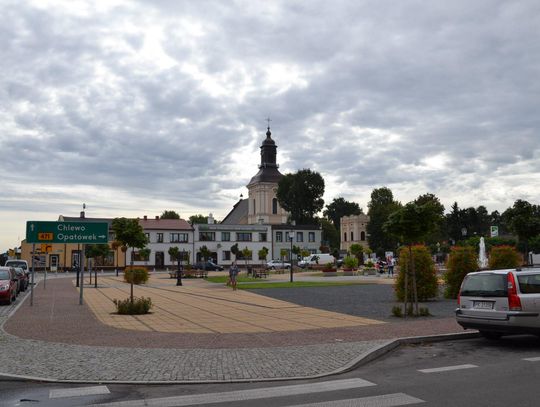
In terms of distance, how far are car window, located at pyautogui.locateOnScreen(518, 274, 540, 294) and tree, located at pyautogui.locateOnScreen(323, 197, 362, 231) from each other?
13254cm

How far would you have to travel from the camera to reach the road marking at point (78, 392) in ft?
22.6

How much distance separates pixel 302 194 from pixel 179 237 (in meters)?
25.9

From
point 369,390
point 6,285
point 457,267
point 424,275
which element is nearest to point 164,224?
point 6,285

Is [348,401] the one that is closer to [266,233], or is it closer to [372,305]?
[372,305]

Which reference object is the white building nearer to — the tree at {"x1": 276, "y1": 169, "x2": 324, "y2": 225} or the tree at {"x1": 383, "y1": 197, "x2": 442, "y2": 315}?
the tree at {"x1": 276, "y1": 169, "x2": 324, "y2": 225}

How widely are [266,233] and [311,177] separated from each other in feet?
51.9

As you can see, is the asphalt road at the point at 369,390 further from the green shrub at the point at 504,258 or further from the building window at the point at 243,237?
the building window at the point at 243,237

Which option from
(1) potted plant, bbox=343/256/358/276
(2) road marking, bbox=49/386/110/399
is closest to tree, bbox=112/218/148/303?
(2) road marking, bbox=49/386/110/399

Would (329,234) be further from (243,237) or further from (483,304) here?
(483,304)

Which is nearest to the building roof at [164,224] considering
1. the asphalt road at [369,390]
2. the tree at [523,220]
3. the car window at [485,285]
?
the tree at [523,220]

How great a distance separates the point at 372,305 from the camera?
1942cm

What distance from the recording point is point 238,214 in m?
126

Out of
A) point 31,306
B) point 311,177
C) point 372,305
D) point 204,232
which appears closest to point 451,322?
point 372,305

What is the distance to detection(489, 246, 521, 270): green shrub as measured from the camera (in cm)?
2109
